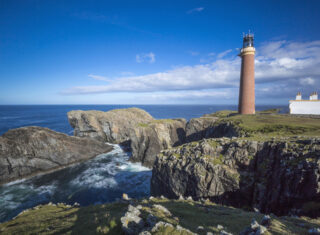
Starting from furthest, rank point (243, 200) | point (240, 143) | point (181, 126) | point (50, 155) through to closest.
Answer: point (181, 126) → point (50, 155) → point (240, 143) → point (243, 200)

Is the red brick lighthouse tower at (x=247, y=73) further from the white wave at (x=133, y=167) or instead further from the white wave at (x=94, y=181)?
the white wave at (x=94, y=181)

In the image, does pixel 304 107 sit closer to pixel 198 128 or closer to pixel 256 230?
pixel 198 128

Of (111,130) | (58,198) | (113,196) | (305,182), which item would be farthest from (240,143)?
(111,130)

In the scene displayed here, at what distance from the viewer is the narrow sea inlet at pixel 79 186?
33.6m

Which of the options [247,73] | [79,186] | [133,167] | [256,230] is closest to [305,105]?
[247,73]

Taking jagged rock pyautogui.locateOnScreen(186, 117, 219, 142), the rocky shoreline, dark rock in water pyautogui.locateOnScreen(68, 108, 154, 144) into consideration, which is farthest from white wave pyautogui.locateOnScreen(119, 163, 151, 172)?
dark rock in water pyautogui.locateOnScreen(68, 108, 154, 144)

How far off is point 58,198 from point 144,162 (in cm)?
2587

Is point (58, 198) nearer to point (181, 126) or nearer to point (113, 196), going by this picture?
point (113, 196)

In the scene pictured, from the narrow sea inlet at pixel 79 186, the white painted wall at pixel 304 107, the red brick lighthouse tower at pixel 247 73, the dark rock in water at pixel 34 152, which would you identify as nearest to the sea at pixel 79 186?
the narrow sea inlet at pixel 79 186

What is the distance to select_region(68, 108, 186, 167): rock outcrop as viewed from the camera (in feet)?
183

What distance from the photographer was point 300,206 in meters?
16.6

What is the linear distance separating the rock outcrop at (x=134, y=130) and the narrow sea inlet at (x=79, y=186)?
657 centimetres

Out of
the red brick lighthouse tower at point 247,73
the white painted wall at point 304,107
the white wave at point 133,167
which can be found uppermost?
the red brick lighthouse tower at point 247,73

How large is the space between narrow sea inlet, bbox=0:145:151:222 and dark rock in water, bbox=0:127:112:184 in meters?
4.37
